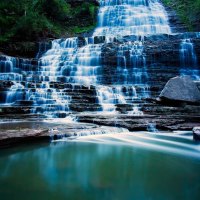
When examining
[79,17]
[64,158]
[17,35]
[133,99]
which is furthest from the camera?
[79,17]

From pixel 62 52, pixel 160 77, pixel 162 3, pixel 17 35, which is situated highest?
pixel 162 3

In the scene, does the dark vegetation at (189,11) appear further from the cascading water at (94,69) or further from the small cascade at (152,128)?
the small cascade at (152,128)

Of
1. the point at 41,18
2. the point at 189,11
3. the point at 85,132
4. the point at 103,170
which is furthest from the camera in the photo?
the point at 189,11

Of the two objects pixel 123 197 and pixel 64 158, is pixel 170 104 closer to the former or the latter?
pixel 64 158

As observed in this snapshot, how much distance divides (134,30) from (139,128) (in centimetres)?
1785

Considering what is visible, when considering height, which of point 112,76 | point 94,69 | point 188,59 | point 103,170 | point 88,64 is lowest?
point 103,170

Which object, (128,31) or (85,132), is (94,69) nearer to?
(128,31)

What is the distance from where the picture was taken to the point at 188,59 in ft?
57.6

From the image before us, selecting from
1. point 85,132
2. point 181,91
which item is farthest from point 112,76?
point 85,132

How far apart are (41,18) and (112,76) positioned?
34.5 feet

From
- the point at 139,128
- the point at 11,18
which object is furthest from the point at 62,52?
the point at 139,128

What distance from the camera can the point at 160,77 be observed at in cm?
1656

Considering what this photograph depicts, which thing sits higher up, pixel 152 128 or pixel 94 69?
pixel 94 69

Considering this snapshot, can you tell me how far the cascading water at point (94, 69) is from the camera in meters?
12.0
